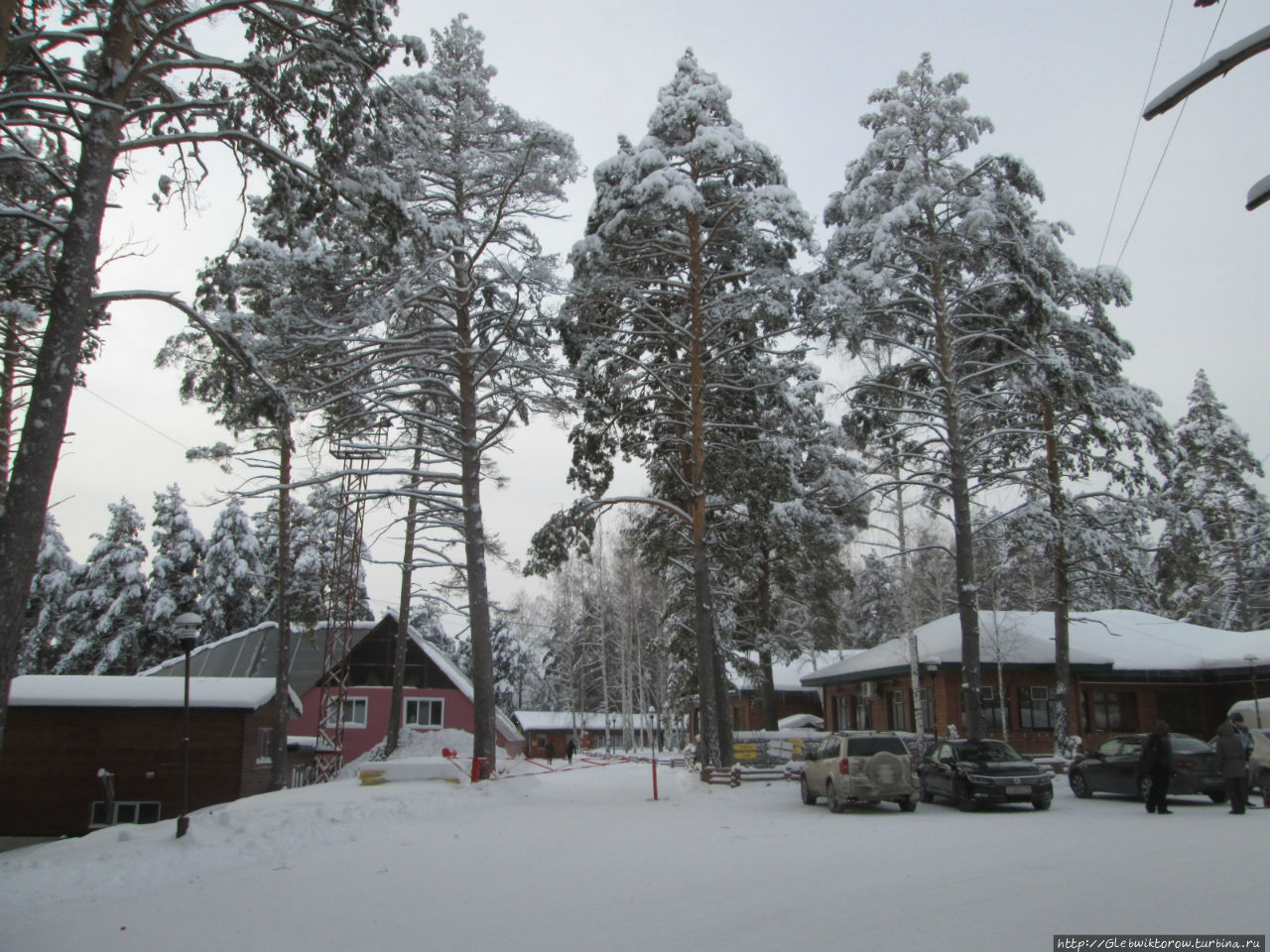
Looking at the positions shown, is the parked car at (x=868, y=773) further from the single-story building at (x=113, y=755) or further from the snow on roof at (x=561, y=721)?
the snow on roof at (x=561, y=721)

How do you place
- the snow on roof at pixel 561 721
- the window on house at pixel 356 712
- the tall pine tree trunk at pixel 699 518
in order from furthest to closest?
1. the snow on roof at pixel 561 721
2. the window on house at pixel 356 712
3. the tall pine tree trunk at pixel 699 518

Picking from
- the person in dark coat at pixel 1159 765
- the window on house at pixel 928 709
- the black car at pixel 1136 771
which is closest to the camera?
the person in dark coat at pixel 1159 765

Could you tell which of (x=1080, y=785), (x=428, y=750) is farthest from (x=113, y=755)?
(x=1080, y=785)

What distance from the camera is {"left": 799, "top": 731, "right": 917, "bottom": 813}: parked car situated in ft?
53.6

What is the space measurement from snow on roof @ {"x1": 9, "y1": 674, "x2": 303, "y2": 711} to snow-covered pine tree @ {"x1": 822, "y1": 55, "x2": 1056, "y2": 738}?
671 inches

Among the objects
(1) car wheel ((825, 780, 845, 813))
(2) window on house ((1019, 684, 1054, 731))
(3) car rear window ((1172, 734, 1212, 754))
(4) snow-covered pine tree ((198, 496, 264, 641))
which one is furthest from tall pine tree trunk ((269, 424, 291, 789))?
(4) snow-covered pine tree ((198, 496, 264, 641))

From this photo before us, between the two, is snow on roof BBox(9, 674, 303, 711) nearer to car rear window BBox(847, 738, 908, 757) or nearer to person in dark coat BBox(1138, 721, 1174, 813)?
car rear window BBox(847, 738, 908, 757)

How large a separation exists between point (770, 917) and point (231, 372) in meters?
9.25

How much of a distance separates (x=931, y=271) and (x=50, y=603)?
51514 millimetres

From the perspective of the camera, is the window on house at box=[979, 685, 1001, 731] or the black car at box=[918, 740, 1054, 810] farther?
the window on house at box=[979, 685, 1001, 731]

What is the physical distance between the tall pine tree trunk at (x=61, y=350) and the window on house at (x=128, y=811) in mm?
16695

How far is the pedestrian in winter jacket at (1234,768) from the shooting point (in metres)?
14.4

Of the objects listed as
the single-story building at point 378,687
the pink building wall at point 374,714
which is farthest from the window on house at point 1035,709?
the pink building wall at point 374,714

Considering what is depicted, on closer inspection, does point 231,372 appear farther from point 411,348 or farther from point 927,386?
point 927,386
